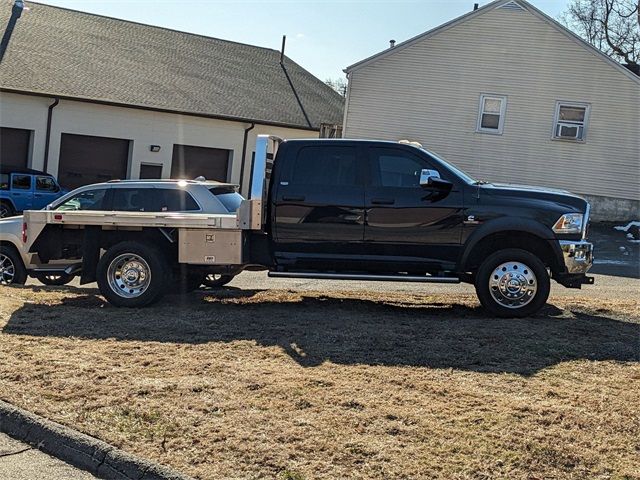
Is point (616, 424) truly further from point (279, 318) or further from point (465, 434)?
point (279, 318)

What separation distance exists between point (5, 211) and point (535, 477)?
854 inches

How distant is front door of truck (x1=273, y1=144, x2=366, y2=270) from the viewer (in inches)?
351

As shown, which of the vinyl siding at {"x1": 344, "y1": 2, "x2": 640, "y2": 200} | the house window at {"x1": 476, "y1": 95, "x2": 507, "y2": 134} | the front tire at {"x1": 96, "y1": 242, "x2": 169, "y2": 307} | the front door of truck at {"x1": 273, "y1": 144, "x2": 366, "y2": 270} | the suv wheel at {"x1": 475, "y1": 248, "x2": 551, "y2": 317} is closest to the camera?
the suv wheel at {"x1": 475, "y1": 248, "x2": 551, "y2": 317}

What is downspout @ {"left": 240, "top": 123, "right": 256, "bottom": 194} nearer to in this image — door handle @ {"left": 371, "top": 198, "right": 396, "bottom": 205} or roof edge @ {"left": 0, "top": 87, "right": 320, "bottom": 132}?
roof edge @ {"left": 0, "top": 87, "right": 320, "bottom": 132}

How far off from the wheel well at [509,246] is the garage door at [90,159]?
20153mm

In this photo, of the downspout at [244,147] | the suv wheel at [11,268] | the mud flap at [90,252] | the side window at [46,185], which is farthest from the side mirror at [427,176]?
the downspout at [244,147]

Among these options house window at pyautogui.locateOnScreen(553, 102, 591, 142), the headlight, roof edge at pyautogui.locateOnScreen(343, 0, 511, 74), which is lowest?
the headlight

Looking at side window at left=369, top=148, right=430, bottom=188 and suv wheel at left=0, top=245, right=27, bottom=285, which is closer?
side window at left=369, top=148, right=430, bottom=188

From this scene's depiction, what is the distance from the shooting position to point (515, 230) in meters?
8.64

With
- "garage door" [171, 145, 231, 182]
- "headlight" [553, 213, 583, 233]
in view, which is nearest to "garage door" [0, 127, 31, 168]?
"garage door" [171, 145, 231, 182]

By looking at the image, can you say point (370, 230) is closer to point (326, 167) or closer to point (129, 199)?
point (326, 167)

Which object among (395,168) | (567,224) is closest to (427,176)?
(395,168)

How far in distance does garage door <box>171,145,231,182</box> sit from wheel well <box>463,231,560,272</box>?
21584 mm

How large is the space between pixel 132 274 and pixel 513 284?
4.53 meters
